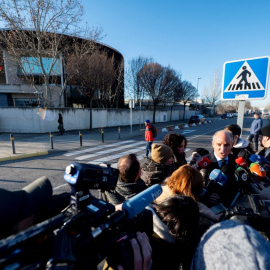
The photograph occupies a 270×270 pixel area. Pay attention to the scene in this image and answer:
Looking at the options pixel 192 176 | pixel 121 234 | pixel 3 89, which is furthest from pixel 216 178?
pixel 3 89

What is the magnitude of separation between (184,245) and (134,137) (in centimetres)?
1253

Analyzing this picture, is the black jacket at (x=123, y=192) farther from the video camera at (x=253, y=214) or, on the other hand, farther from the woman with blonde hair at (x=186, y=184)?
the video camera at (x=253, y=214)

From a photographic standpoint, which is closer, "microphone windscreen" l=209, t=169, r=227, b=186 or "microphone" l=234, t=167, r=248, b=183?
"microphone windscreen" l=209, t=169, r=227, b=186

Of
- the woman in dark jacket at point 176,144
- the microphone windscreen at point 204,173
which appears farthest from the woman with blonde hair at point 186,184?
the woman in dark jacket at point 176,144

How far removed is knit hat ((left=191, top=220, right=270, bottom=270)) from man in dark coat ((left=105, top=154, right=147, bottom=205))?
1042 millimetres

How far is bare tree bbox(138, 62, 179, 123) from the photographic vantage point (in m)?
24.0

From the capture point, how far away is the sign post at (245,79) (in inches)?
112

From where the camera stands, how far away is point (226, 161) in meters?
2.35

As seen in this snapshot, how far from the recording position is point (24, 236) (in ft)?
2.07

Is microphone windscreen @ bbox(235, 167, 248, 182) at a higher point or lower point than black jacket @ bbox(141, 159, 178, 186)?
higher

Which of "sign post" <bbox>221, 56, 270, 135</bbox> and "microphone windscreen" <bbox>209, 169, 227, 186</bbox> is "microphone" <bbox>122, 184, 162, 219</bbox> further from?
"sign post" <bbox>221, 56, 270, 135</bbox>

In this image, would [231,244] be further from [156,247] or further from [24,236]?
[24,236]

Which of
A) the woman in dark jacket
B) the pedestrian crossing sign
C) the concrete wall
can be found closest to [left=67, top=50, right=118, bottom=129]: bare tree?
the concrete wall

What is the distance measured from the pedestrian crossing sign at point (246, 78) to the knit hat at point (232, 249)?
2.92 meters
